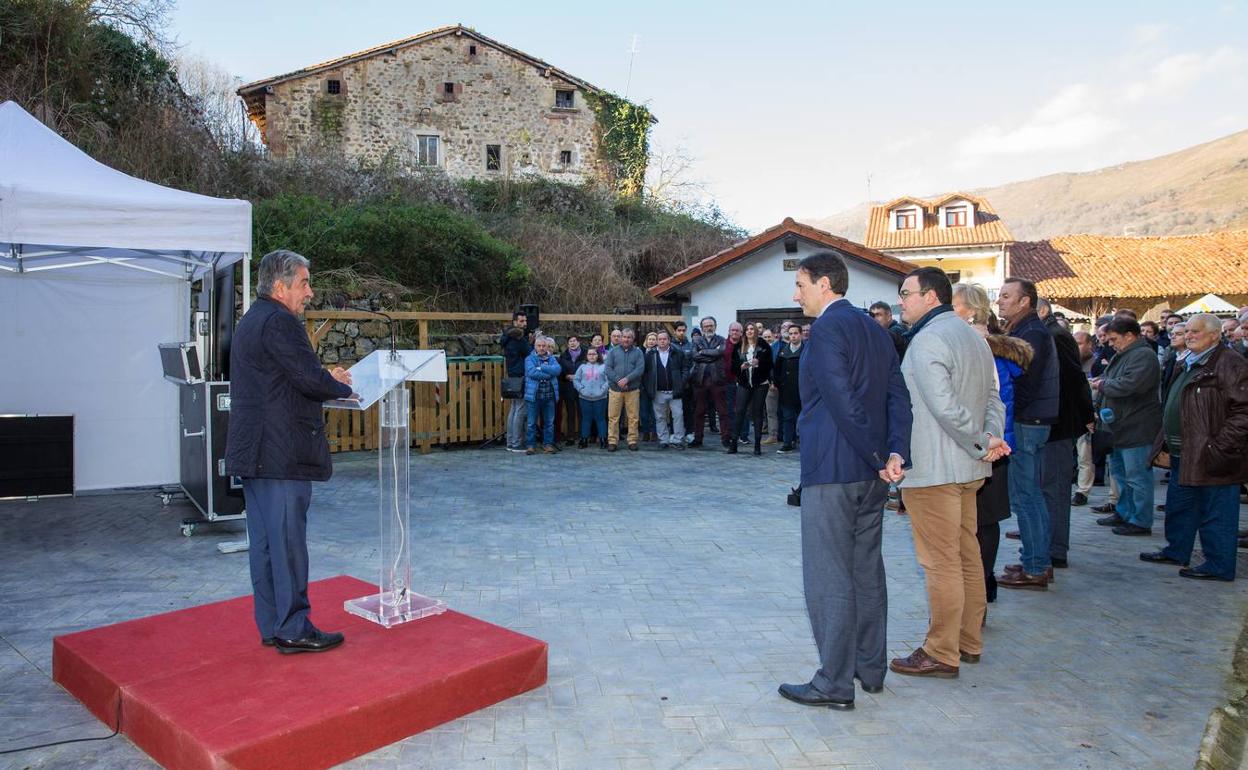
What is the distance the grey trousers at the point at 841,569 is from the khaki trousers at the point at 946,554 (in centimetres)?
42

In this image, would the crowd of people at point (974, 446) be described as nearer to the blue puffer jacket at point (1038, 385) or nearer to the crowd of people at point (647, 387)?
the blue puffer jacket at point (1038, 385)

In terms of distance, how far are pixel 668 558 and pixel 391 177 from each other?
18.3m

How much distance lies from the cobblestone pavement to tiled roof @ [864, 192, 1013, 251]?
2940 centimetres

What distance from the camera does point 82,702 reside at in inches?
152

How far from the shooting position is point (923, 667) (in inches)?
164

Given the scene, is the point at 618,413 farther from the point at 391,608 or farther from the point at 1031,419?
the point at 391,608

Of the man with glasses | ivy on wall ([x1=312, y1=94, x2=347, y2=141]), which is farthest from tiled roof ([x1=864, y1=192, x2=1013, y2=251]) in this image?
the man with glasses

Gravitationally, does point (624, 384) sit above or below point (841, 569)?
above

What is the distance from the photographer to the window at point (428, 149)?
3008cm

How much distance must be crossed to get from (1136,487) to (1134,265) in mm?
30909

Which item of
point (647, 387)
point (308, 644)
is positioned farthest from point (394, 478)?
point (647, 387)

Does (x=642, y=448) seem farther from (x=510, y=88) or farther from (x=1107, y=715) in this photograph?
(x=510, y=88)

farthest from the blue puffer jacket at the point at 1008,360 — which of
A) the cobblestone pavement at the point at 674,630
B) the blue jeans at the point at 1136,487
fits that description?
the blue jeans at the point at 1136,487

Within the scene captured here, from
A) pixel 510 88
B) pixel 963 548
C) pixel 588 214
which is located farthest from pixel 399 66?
pixel 963 548
